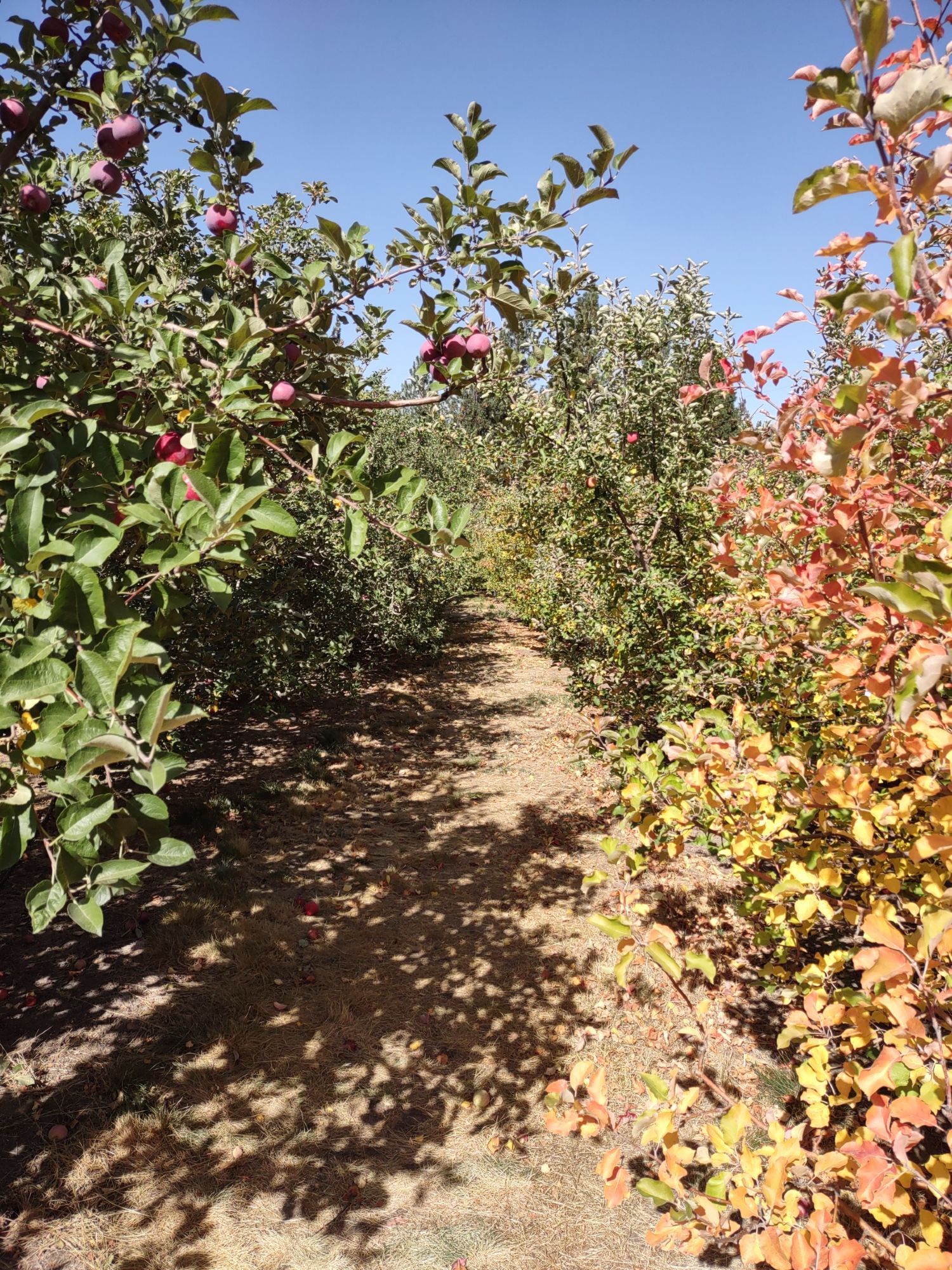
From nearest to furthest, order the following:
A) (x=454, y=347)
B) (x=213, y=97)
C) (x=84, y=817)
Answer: (x=84, y=817) → (x=213, y=97) → (x=454, y=347)

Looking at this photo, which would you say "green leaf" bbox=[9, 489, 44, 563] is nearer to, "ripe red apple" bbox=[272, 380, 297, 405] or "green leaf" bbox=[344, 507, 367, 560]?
"green leaf" bbox=[344, 507, 367, 560]

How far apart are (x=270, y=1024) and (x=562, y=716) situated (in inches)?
233

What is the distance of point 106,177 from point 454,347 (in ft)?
4.39

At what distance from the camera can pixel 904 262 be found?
3.54 ft

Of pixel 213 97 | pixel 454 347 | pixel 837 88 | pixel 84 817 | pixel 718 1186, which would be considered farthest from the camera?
pixel 454 347

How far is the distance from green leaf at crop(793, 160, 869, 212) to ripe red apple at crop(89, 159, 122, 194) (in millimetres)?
2340

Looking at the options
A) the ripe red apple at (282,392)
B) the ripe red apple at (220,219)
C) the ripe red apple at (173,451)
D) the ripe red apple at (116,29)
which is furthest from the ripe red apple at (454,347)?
the ripe red apple at (116,29)

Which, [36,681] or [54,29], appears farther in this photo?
[54,29]

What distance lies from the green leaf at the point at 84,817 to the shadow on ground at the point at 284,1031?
2.27 m

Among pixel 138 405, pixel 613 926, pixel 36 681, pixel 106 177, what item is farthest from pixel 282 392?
pixel 613 926

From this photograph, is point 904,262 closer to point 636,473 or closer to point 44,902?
point 44,902

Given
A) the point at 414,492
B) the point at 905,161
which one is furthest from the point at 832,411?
the point at 414,492

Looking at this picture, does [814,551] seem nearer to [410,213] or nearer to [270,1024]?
[410,213]

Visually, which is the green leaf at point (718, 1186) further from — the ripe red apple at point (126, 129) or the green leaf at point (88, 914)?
the ripe red apple at point (126, 129)
